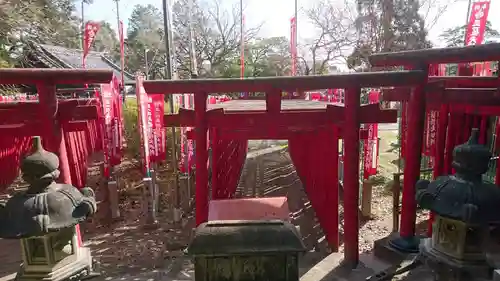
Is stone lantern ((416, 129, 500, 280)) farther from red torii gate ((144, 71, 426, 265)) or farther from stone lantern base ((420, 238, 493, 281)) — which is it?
red torii gate ((144, 71, 426, 265))

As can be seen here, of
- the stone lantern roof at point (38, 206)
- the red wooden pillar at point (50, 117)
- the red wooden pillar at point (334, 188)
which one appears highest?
the red wooden pillar at point (50, 117)

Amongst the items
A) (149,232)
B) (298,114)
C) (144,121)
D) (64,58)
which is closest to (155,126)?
(144,121)

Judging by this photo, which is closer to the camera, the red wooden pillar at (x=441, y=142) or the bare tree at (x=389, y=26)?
the red wooden pillar at (x=441, y=142)

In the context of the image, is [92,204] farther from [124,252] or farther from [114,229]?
[114,229]

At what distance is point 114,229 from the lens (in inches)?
351

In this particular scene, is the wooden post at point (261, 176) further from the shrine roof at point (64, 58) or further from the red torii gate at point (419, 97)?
the shrine roof at point (64, 58)

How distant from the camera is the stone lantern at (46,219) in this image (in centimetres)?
261

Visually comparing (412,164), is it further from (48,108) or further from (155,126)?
(155,126)

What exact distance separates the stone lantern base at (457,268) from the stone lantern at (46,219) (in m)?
3.32

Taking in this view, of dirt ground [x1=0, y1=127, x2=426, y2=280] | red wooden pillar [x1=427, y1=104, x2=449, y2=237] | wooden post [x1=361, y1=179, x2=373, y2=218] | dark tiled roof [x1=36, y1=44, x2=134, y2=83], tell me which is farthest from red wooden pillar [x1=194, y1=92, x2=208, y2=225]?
dark tiled roof [x1=36, y1=44, x2=134, y2=83]

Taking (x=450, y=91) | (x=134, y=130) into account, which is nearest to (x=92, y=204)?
(x=450, y=91)

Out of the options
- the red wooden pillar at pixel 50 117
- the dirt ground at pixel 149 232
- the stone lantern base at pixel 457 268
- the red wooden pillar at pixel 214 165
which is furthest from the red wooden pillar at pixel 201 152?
the stone lantern base at pixel 457 268

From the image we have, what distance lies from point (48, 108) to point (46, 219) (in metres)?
2.28

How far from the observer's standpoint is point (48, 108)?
14.2 feet
